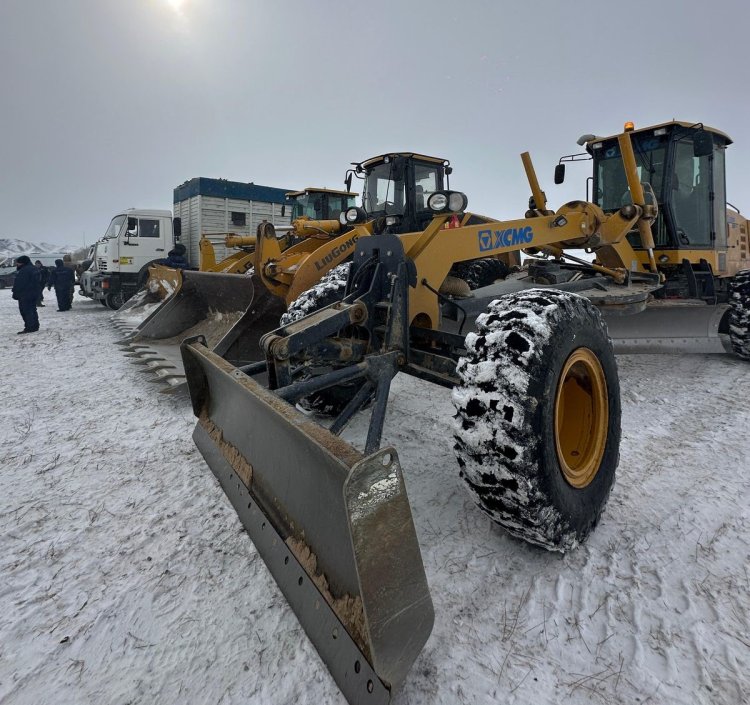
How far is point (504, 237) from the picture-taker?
351 centimetres

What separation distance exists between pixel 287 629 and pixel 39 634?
978 mm

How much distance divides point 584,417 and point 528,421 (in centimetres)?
83

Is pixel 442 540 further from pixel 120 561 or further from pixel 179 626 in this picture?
pixel 120 561

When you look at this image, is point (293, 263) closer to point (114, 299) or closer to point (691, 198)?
point (691, 198)

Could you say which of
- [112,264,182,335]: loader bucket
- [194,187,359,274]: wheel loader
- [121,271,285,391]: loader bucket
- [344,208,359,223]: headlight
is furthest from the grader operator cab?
[112,264,182,335]: loader bucket

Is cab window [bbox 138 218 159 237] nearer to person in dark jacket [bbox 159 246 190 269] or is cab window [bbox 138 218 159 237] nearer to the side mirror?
person in dark jacket [bbox 159 246 190 269]

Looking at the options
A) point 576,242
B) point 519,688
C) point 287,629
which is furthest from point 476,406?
point 576,242

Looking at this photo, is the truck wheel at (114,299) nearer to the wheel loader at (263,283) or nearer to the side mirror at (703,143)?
the wheel loader at (263,283)

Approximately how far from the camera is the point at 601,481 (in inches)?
95.4

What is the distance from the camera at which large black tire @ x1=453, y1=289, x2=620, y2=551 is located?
1.98 m

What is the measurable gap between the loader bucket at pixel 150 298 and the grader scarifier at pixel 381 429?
738 centimetres

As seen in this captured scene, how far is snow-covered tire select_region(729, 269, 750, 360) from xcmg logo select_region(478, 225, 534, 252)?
153 inches

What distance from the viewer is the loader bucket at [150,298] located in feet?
32.4

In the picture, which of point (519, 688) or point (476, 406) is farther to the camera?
point (476, 406)
